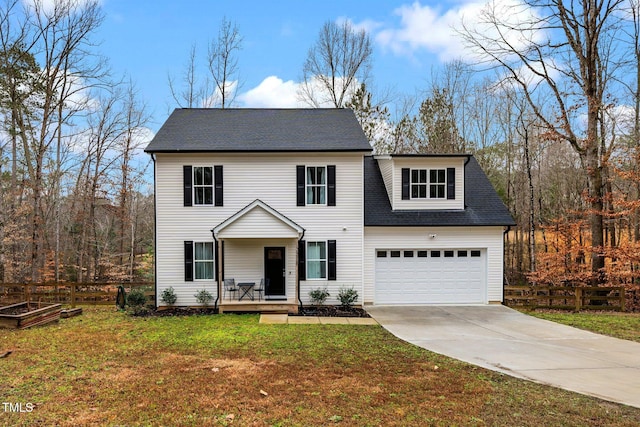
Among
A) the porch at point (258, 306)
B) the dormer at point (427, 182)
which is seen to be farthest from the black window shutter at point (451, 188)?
the porch at point (258, 306)

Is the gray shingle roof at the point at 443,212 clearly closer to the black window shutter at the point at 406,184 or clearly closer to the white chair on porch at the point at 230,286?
the black window shutter at the point at 406,184

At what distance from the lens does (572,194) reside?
2412cm

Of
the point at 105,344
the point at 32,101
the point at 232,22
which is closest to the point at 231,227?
the point at 105,344

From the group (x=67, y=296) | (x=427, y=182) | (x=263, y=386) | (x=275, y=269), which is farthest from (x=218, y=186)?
(x=263, y=386)

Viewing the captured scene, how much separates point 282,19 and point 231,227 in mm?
9487

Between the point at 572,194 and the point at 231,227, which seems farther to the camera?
the point at 572,194

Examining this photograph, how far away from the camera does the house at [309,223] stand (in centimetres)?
1408

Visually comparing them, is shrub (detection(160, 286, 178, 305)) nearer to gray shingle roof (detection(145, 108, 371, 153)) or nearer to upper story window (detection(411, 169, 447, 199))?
gray shingle roof (detection(145, 108, 371, 153))

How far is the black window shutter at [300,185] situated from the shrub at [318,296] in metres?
3.12

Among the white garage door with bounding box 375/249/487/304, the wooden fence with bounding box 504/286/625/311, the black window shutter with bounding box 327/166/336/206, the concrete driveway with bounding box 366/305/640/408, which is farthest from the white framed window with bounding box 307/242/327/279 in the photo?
the wooden fence with bounding box 504/286/625/311

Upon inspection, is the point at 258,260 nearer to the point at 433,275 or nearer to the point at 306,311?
the point at 306,311

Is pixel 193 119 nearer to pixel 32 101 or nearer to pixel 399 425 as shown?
pixel 32 101

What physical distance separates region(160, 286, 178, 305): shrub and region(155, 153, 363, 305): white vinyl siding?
0.46 feet

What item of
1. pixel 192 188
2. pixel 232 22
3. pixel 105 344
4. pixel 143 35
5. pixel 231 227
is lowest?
pixel 105 344
